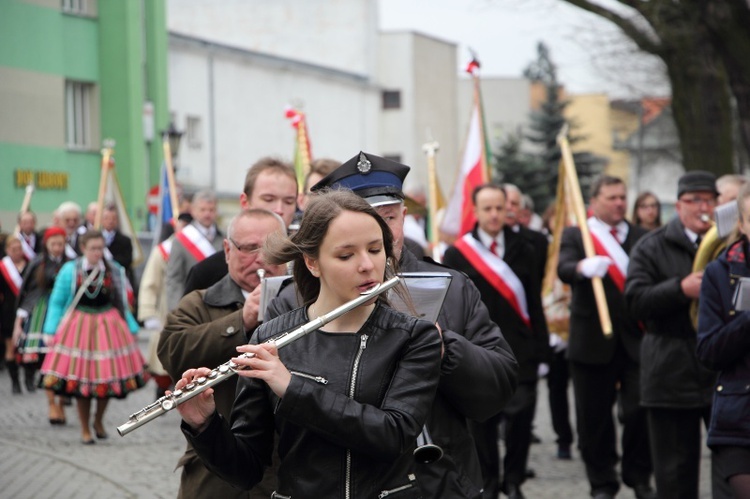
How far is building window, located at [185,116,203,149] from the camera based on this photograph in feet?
130

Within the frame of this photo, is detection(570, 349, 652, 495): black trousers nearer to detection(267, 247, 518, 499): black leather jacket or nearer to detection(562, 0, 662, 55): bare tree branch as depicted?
detection(267, 247, 518, 499): black leather jacket

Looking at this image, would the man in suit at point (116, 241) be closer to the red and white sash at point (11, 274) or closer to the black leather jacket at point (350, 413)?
the red and white sash at point (11, 274)

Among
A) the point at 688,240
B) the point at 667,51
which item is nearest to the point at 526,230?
the point at 688,240

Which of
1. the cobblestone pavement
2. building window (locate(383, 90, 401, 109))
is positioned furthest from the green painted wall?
the cobblestone pavement

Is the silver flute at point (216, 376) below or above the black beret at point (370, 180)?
below

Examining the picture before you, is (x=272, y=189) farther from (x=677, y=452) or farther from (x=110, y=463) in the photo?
(x=110, y=463)

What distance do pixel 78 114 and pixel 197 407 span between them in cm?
3096

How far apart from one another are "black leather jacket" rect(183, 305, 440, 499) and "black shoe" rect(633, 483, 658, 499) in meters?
5.53

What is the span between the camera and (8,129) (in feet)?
99.0

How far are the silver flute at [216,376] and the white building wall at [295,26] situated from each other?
48297 mm

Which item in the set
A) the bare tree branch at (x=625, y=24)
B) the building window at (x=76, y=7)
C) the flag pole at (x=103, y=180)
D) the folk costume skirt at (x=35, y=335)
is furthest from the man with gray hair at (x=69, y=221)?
the building window at (x=76, y=7)

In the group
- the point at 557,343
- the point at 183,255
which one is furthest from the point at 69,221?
the point at 183,255

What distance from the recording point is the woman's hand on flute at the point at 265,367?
3469mm

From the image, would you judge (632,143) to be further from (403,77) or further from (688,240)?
(688,240)
